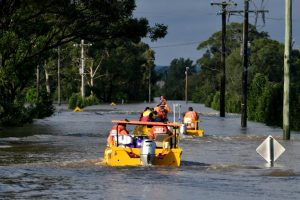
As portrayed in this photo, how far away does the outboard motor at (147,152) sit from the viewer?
2348 cm

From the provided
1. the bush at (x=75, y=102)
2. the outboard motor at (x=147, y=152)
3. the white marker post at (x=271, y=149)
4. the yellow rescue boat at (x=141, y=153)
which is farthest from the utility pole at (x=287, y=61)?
the bush at (x=75, y=102)

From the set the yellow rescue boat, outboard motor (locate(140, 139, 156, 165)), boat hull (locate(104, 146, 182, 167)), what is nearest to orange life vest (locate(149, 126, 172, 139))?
the yellow rescue boat

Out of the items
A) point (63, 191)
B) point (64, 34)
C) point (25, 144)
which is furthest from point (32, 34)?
point (63, 191)

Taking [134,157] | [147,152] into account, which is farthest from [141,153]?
[134,157]

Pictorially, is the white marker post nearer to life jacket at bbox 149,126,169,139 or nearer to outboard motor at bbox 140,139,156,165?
outboard motor at bbox 140,139,156,165

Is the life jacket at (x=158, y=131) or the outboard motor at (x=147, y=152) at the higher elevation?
the life jacket at (x=158, y=131)

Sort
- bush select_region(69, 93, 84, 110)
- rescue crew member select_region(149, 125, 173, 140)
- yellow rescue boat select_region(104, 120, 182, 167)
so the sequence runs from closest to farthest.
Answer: yellow rescue boat select_region(104, 120, 182, 167)
rescue crew member select_region(149, 125, 173, 140)
bush select_region(69, 93, 84, 110)

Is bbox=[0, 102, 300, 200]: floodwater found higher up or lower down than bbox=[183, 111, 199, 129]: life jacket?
lower down

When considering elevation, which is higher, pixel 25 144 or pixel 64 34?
pixel 64 34

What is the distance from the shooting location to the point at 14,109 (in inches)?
1737

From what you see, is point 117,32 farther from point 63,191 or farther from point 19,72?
point 63,191

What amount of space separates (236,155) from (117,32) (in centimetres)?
1594

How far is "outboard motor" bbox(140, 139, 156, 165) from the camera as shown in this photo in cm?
2348

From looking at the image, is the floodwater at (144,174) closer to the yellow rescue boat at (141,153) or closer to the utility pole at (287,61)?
the yellow rescue boat at (141,153)
